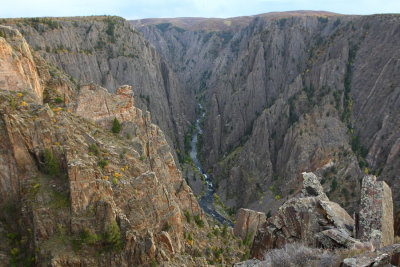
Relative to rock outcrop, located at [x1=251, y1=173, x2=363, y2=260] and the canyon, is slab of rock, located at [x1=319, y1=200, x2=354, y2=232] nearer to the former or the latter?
rock outcrop, located at [x1=251, y1=173, x2=363, y2=260]

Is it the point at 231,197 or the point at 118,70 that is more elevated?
the point at 118,70

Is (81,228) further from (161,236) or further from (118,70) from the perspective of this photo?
(118,70)

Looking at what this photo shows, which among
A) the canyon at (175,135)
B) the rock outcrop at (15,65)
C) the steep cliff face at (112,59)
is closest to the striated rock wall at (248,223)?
the canyon at (175,135)

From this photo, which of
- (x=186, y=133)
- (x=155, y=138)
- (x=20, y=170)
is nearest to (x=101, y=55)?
(x=186, y=133)

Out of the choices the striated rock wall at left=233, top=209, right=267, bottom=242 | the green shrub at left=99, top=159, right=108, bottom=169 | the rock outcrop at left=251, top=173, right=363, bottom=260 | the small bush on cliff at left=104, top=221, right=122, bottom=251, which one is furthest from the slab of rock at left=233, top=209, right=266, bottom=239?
the green shrub at left=99, top=159, right=108, bottom=169

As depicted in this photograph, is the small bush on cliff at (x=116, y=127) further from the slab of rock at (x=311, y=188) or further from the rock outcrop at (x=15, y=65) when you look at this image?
the slab of rock at (x=311, y=188)

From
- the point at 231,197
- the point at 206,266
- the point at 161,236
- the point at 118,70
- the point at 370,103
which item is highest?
the point at 118,70

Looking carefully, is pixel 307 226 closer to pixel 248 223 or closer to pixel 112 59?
pixel 248 223
